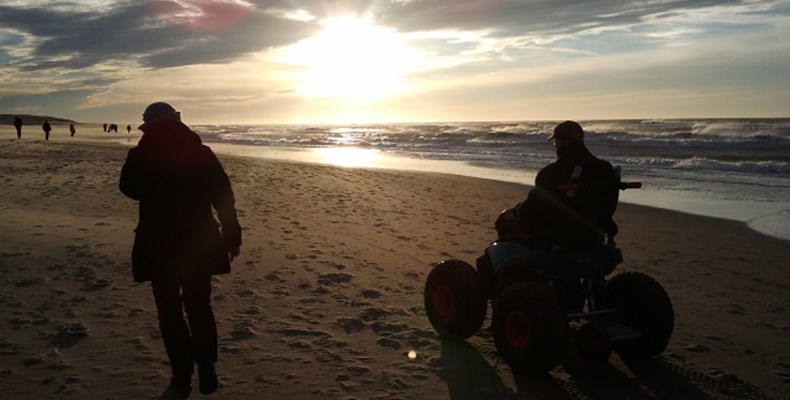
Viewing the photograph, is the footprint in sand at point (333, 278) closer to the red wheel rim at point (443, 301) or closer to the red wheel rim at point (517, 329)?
the red wheel rim at point (443, 301)

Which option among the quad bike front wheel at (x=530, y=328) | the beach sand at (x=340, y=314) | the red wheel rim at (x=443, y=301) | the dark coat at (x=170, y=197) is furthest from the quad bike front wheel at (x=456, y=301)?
the dark coat at (x=170, y=197)

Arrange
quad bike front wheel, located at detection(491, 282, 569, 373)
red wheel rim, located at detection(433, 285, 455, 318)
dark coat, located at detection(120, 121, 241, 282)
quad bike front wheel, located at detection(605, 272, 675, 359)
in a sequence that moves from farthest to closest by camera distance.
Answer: red wheel rim, located at detection(433, 285, 455, 318), quad bike front wheel, located at detection(605, 272, 675, 359), quad bike front wheel, located at detection(491, 282, 569, 373), dark coat, located at detection(120, 121, 241, 282)

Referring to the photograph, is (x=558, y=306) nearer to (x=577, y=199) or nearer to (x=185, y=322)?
(x=577, y=199)

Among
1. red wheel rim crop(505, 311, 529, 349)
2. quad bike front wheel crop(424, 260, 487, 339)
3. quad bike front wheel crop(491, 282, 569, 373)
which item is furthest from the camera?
quad bike front wheel crop(424, 260, 487, 339)

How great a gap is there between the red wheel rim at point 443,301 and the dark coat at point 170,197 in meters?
2.10

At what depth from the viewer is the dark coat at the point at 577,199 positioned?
424 centimetres

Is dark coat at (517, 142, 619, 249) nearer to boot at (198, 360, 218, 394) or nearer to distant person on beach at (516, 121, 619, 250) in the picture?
distant person on beach at (516, 121, 619, 250)

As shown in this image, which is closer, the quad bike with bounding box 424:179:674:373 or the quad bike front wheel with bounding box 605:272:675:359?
the quad bike with bounding box 424:179:674:373

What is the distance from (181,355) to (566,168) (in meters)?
2.97

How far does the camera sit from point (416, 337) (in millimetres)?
5215

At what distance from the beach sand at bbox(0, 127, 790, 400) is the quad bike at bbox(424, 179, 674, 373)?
0.24 metres

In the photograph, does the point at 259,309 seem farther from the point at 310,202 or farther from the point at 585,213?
the point at 310,202

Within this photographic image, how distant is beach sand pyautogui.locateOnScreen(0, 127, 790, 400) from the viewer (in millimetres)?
4238

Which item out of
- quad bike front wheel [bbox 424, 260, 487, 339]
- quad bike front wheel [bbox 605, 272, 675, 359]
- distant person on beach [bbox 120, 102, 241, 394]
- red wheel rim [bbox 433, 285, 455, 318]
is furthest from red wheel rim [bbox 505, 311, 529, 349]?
distant person on beach [bbox 120, 102, 241, 394]
